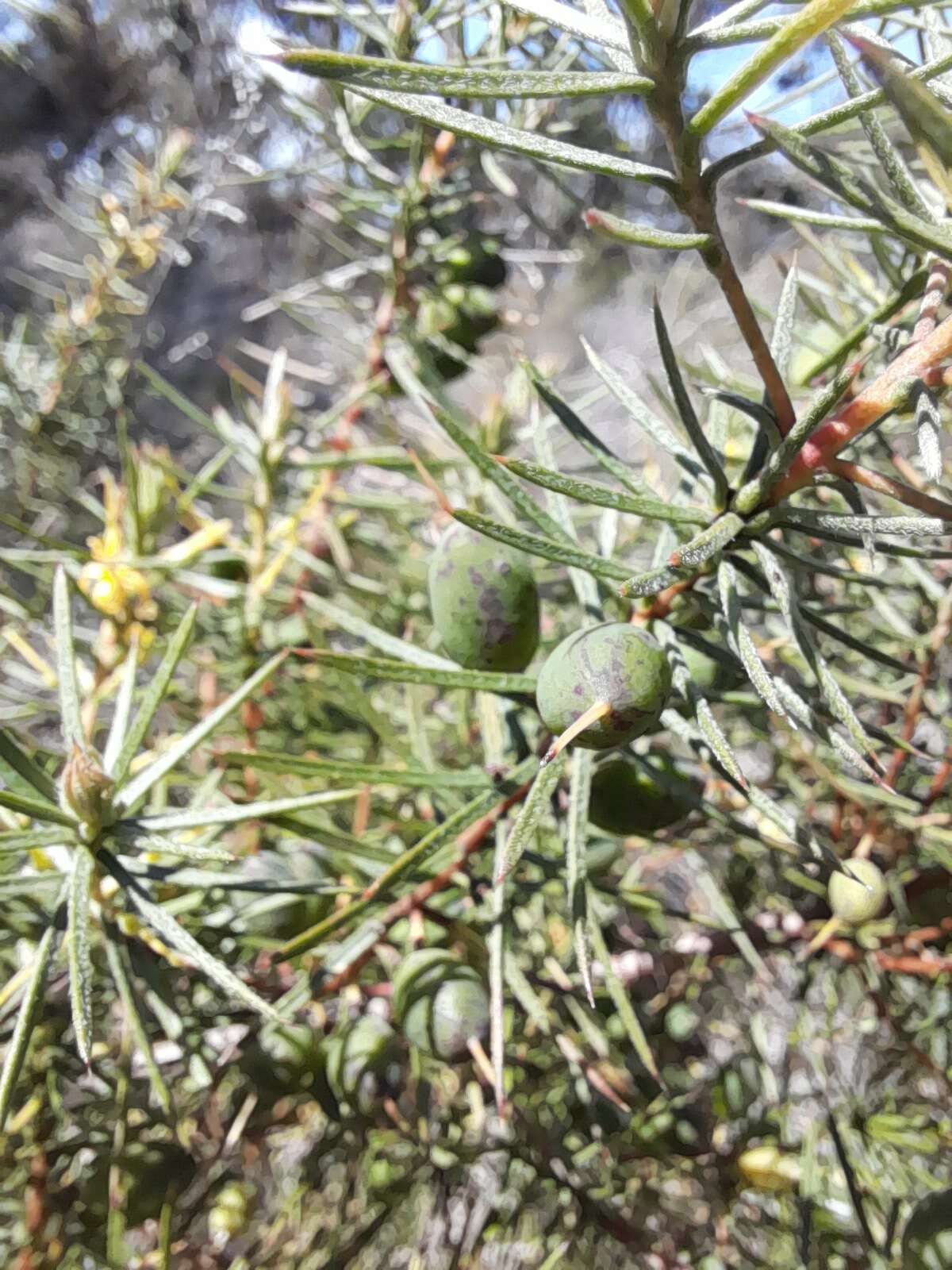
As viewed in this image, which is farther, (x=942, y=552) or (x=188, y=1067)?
(x=188, y=1067)

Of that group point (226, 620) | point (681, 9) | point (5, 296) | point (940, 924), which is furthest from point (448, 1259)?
point (5, 296)

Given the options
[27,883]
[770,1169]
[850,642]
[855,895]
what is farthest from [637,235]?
[770,1169]

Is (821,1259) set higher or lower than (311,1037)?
lower

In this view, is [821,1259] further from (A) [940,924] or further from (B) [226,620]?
(B) [226,620]

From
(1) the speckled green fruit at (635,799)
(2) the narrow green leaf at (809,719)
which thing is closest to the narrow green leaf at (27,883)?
(1) the speckled green fruit at (635,799)

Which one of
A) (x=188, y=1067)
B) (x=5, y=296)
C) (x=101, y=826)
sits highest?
(x=5, y=296)

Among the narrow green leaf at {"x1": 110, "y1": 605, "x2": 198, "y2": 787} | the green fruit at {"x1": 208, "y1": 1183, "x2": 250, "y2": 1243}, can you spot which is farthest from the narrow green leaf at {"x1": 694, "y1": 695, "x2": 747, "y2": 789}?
the green fruit at {"x1": 208, "y1": 1183, "x2": 250, "y2": 1243}
